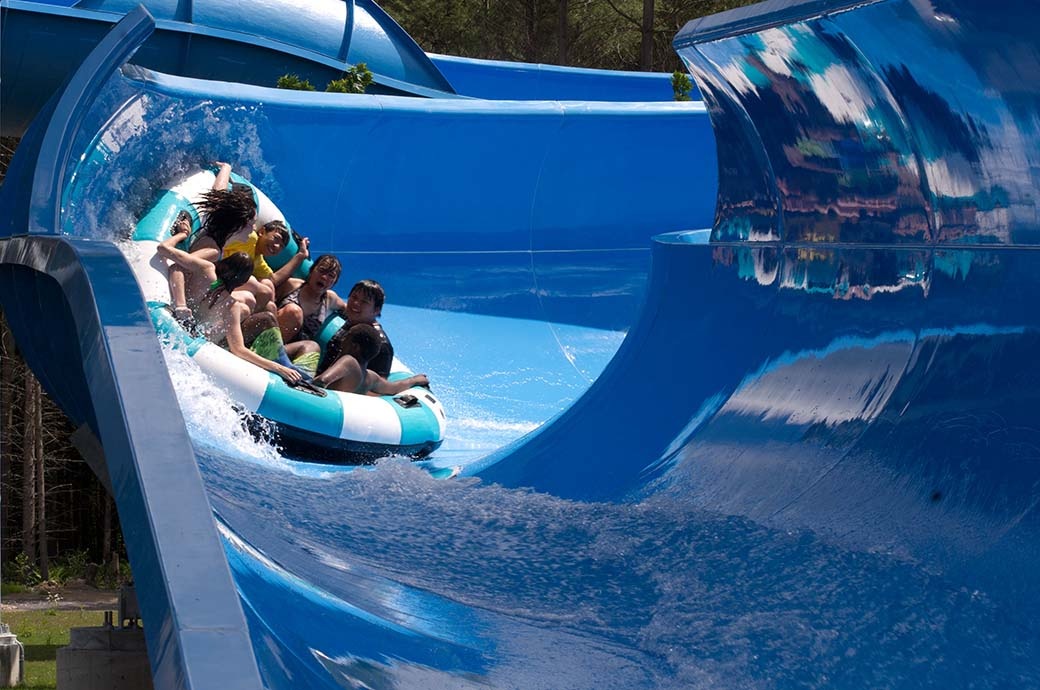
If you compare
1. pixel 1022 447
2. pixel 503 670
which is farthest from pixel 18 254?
pixel 1022 447

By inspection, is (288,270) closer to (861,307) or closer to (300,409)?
(300,409)

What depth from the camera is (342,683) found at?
1.63 metres

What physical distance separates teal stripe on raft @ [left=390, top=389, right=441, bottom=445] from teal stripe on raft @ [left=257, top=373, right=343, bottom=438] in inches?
10.2

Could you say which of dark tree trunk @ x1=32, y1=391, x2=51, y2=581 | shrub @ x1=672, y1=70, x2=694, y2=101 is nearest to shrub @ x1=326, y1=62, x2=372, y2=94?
shrub @ x1=672, y1=70, x2=694, y2=101

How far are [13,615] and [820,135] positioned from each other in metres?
9.94

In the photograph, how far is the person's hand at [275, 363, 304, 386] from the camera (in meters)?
4.04

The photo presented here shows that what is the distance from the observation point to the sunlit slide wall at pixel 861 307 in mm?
1992

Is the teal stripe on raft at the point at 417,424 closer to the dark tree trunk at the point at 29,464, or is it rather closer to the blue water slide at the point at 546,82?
the blue water slide at the point at 546,82

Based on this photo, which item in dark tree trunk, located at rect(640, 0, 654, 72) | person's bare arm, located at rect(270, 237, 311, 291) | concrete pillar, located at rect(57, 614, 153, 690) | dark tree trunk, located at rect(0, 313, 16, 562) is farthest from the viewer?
dark tree trunk, located at rect(640, 0, 654, 72)

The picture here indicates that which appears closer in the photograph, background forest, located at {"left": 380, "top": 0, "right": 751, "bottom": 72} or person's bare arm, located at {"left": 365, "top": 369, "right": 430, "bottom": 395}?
person's bare arm, located at {"left": 365, "top": 369, "right": 430, "bottom": 395}

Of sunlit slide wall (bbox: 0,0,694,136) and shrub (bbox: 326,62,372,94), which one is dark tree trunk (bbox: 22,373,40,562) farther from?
shrub (bbox: 326,62,372,94)

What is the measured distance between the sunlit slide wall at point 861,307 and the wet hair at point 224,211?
5.34 feet

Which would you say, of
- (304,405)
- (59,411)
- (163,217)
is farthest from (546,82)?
(304,405)

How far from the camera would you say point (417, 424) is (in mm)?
4258
